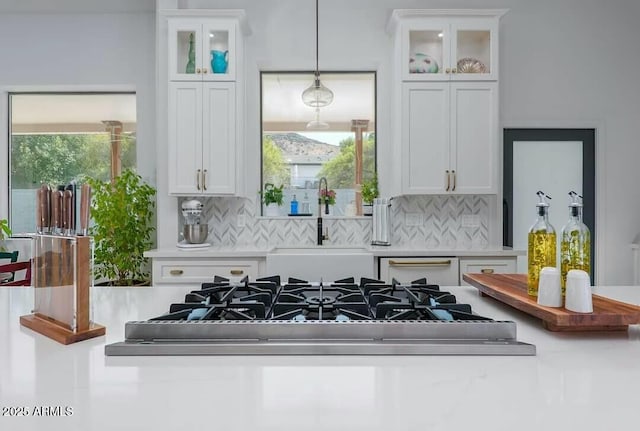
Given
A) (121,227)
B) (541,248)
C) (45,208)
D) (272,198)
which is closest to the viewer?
(45,208)

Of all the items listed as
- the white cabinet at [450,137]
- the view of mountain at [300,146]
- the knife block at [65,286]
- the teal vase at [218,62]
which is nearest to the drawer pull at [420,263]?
the white cabinet at [450,137]

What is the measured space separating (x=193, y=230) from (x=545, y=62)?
11.2 ft

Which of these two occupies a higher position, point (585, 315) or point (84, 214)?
point (84, 214)

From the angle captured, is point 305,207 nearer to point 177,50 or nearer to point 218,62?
point 218,62

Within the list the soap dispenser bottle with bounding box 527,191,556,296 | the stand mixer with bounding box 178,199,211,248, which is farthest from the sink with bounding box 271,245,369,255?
the soap dispenser bottle with bounding box 527,191,556,296

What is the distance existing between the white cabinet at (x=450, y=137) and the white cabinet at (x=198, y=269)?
1.38 meters

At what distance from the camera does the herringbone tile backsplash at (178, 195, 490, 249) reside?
3.70m

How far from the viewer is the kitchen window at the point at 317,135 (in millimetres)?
3850

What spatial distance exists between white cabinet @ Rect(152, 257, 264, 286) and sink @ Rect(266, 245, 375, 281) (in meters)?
0.17

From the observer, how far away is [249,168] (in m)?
3.75

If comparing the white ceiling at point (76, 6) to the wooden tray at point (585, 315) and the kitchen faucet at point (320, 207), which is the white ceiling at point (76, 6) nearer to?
the kitchen faucet at point (320, 207)

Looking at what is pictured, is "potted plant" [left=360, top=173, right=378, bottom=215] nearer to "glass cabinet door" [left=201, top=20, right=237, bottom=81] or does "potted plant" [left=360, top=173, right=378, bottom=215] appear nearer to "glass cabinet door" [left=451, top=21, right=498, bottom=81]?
"glass cabinet door" [left=451, top=21, right=498, bottom=81]

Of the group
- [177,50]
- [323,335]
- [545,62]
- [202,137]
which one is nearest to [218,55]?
[177,50]

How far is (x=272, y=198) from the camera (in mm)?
3699
